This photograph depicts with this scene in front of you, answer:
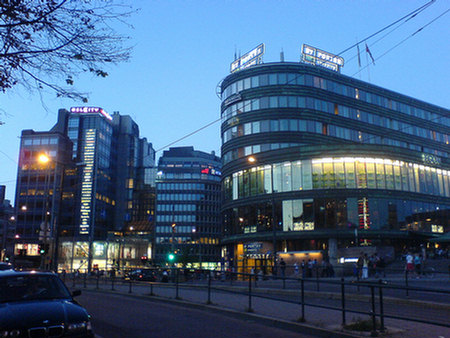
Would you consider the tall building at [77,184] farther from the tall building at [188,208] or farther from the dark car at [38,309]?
the dark car at [38,309]

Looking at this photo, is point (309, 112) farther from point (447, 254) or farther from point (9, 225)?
point (9, 225)

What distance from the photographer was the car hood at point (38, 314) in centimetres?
637

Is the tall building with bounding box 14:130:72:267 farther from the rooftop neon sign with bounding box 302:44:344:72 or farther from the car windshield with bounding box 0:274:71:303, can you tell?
the car windshield with bounding box 0:274:71:303

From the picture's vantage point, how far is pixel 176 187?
13738cm

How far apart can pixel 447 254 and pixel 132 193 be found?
388ft

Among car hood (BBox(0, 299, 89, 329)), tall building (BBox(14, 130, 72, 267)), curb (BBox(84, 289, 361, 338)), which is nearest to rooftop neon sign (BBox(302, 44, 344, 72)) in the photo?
curb (BBox(84, 289, 361, 338))

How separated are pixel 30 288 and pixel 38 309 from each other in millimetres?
1276

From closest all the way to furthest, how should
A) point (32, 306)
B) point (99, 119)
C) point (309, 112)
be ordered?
point (32, 306), point (309, 112), point (99, 119)

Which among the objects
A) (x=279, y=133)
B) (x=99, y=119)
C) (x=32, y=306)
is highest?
(x=99, y=119)

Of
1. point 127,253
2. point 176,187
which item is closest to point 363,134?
point 127,253

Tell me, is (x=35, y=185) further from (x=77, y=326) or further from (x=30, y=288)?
(x=77, y=326)

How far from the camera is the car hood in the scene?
251 inches

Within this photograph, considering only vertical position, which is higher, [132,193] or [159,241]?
[132,193]

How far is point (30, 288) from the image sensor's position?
7.89 m
